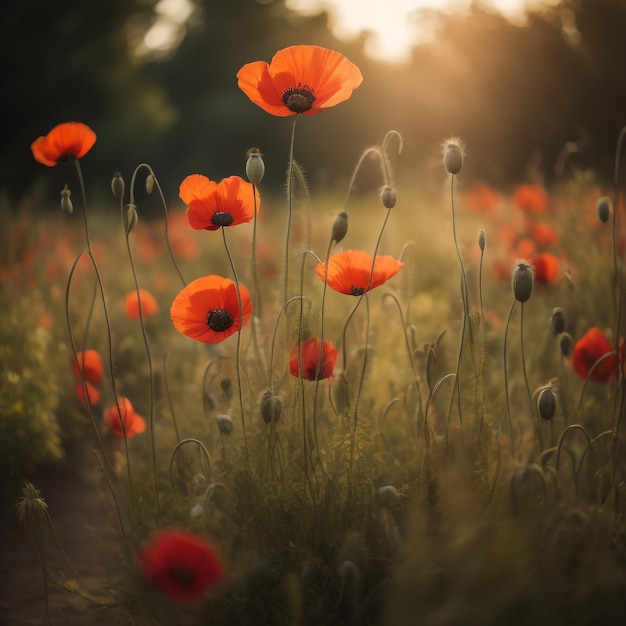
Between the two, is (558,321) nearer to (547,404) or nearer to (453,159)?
(547,404)

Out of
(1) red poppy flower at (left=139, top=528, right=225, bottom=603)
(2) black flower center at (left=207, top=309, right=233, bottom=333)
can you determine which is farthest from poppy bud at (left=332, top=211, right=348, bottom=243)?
(1) red poppy flower at (left=139, top=528, right=225, bottom=603)

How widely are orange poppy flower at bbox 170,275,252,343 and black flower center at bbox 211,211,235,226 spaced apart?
0.43 feet

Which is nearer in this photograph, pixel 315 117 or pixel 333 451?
pixel 333 451

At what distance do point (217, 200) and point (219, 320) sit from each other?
0.91 ft

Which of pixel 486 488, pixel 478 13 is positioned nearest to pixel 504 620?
pixel 486 488

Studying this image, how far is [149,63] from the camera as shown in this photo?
12.4m

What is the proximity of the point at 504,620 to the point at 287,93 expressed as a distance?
3.69 feet

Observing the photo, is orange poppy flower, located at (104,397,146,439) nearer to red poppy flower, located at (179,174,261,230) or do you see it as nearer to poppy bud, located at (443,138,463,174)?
red poppy flower, located at (179,174,261,230)

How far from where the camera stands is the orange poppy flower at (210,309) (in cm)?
146

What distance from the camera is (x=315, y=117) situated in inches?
449

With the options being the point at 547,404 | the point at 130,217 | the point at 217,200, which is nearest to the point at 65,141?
the point at 130,217

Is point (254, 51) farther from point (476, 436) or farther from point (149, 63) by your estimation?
point (476, 436)

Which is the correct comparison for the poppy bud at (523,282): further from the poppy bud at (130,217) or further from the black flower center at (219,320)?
the poppy bud at (130,217)

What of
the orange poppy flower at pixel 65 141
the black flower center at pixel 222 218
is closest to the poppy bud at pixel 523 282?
the black flower center at pixel 222 218
